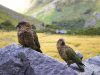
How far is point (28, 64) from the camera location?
16.9 m

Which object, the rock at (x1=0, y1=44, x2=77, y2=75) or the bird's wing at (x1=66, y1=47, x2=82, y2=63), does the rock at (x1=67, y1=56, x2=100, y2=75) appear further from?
the rock at (x1=0, y1=44, x2=77, y2=75)

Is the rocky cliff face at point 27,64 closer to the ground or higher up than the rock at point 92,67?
higher up

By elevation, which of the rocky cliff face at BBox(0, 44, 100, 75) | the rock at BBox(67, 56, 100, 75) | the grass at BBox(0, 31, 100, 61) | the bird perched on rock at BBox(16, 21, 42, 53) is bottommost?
the grass at BBox(0, 31, 100, 61)

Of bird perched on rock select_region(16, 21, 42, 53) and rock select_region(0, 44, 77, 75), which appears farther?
bird perched on rock select_region(16, 21, 42, 53)

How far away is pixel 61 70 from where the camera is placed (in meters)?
17.1

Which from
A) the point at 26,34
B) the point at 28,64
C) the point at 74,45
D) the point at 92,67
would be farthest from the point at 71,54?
the point at 74,45

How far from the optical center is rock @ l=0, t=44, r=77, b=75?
648 inches

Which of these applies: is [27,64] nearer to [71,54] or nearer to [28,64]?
[28,64]

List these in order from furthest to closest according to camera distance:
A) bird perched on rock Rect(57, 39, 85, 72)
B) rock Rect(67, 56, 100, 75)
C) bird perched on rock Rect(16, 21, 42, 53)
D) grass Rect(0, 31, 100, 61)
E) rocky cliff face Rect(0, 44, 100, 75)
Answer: grass Rect(0, 31, 100, 61), rock Rect(67, 56, 100, 75), bird perched on rock Rect(57, 39, 85, 72), bird perched on rock Rect(16, 21, 42, 53), rocky cliff face Rect(0, 44, 100, 75)

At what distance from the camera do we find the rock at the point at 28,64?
648 inches

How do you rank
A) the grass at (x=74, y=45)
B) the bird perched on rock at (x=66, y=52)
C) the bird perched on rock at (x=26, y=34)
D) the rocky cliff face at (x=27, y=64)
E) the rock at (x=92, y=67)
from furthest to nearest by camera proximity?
the grass at (x=74, y=45) → the rock at (x=92, y=67) → the bird perched on rock at (x=66, y=52) → the bird perched on rock at (x=26, y=34) → the rocky cliff face at (x=27, y=64)

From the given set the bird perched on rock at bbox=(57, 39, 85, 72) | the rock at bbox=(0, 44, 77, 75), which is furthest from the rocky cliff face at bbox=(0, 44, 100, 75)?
the bird perched on rock at bbox=(57, 39, 85, 72)

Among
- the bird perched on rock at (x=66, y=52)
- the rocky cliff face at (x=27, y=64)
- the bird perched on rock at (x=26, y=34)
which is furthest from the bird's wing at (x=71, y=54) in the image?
the bird perched on rock at (x=26, y=34)

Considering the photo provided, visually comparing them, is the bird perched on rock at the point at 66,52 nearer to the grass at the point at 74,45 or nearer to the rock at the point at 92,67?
the rock at the point at 92,67
